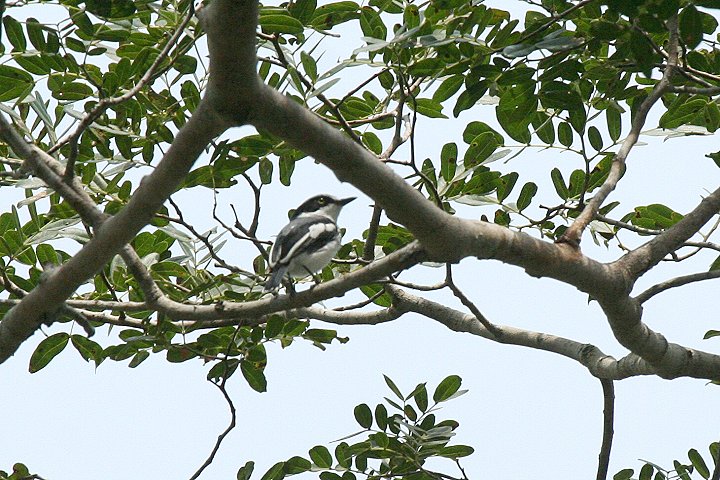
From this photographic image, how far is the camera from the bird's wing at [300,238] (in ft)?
15.8

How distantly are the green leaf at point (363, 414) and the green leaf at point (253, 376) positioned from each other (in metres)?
0.50

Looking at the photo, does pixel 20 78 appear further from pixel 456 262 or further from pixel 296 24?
pixel 456 262

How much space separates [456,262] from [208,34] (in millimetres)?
1176

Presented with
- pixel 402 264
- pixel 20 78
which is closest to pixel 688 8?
pixel 402 264

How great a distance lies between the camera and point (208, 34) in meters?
2.29

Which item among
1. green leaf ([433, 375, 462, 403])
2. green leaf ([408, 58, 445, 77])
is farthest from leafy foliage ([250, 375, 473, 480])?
green leaf ([408, 58, 445, 77])

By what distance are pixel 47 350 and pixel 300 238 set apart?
4.84 ft

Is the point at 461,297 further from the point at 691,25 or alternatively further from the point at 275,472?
the point at 275,472

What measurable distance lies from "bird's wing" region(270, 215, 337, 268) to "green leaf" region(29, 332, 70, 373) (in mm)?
1095

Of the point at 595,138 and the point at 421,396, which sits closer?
the point at 595,138

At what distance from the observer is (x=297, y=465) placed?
15.4ft

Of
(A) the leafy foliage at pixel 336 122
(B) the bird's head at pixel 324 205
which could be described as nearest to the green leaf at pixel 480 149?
(A) the leafy foliage at pixel 336 122

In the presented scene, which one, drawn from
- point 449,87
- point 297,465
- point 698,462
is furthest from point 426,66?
point 698,462

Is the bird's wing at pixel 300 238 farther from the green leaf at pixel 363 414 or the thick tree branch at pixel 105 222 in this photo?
the thick tree branch at pixel 105 222
